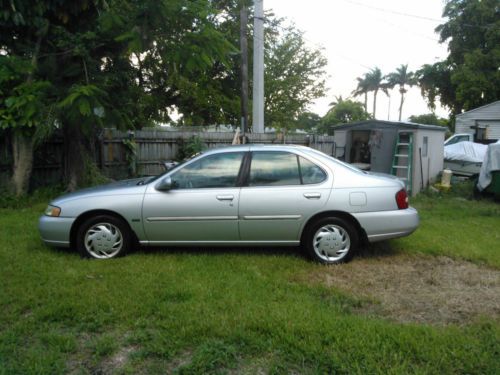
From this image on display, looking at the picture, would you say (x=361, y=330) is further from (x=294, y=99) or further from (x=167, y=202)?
(x=294, y=99)

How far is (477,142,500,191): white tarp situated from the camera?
1051 cm

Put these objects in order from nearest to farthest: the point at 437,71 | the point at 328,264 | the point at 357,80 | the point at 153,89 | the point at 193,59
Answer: the point at 328,264, the point at 193,59, the point at 153,89, the point at 437,71, the point at 357,80

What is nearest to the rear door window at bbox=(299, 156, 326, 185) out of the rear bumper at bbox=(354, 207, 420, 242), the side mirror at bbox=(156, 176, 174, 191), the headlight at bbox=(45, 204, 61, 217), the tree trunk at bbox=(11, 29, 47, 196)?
the rear bumper at bbox=(354, 207, 420, 242)

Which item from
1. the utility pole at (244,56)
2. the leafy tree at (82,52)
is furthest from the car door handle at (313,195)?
the utility pole at (244,56)

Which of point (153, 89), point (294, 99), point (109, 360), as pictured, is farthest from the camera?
point (294, 99)

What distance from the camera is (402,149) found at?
11.7 m

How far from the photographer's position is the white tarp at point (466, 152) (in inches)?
560

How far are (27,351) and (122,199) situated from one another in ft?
7.83

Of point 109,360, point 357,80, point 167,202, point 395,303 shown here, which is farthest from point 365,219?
point 357,80

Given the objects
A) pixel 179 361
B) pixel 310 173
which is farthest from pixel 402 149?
pixel 179 361

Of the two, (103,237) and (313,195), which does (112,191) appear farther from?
(313,195)

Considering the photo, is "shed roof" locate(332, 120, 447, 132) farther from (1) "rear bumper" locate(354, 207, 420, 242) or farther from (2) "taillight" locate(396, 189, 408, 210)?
(1) "rear bumper" locate(354, 207, 420, 242)

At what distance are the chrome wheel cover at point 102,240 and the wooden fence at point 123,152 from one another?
514cm

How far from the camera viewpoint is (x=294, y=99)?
29.8 m
